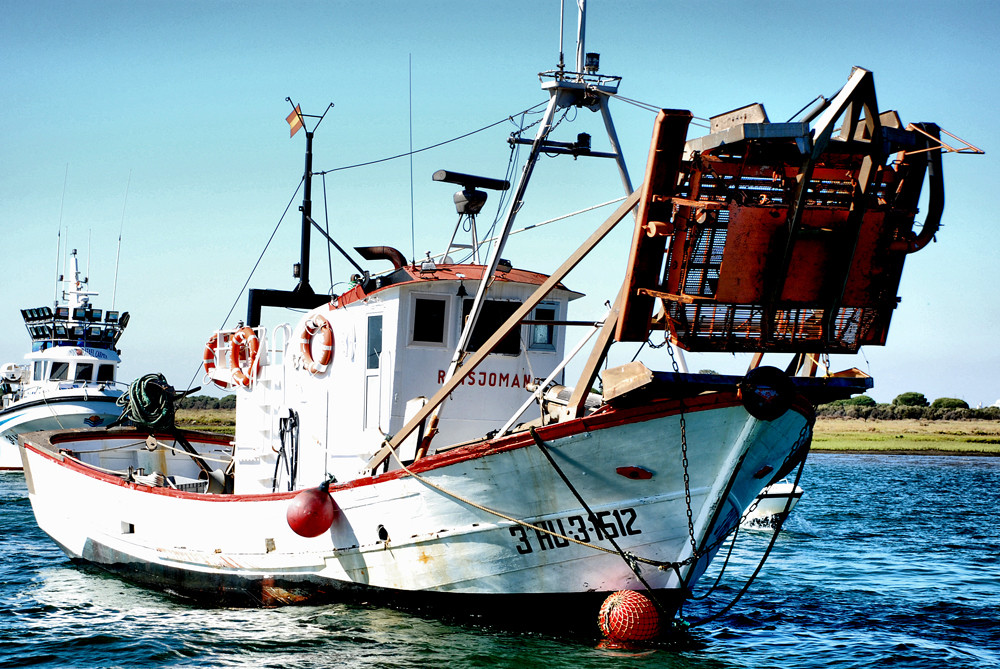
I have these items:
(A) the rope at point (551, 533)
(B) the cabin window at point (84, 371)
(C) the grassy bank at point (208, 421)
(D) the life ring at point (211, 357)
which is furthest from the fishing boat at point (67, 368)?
(A) the rope at point (551, 533)

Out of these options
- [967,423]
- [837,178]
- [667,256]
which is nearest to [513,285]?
→ [667,256]

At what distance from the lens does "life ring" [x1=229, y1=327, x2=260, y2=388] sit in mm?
15672

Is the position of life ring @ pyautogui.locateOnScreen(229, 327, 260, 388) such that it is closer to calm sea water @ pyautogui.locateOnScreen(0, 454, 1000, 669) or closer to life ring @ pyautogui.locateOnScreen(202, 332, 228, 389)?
life ring @ pyautogui.locateOnScreen(202, 332, 228, 389)

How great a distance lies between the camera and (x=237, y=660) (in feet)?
35.5

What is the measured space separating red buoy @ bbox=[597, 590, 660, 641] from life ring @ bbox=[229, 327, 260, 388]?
7.40 m

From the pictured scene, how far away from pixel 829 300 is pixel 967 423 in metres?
75.7

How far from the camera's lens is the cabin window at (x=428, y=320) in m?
12.5

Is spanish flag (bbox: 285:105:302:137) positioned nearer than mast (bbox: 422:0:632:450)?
No

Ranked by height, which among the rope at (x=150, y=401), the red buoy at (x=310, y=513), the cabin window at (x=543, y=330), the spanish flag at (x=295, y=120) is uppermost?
the spanish flag at (x=295, y=120)

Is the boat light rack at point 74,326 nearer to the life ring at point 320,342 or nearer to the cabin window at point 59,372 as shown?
the cabin window at point 59,372

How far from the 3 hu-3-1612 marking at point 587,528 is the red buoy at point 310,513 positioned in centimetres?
253

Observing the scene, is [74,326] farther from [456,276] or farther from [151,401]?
[456,276]

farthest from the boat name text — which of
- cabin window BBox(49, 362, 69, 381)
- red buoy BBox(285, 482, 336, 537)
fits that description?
cabin window BBox(49, 362, 69, 381)

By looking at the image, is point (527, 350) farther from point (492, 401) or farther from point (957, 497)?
point (957, 497)
